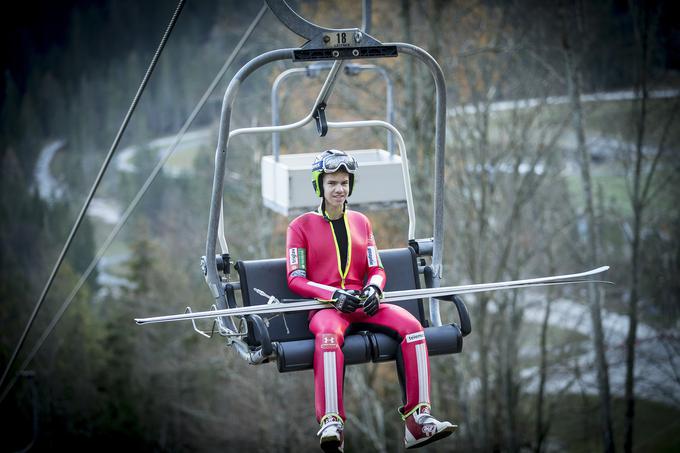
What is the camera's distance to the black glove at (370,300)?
5.42 meters

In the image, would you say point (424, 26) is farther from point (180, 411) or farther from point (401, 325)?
point (401, 325)

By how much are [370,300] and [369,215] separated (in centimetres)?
1451

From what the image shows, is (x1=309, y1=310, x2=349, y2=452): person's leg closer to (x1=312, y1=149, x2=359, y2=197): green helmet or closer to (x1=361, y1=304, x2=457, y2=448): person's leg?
(x1=361, y1=304, x2=457, y2=448): person's leg

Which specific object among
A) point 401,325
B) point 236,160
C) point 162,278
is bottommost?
point 401,325

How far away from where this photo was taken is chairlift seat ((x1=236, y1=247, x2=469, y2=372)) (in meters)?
5.45

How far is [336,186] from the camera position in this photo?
5672 millimetres

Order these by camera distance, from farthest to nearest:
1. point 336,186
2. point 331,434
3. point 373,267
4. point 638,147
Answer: point 638,147 → point 373,267 → point 336,186 → point 331,434

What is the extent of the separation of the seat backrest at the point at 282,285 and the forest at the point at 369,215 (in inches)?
355

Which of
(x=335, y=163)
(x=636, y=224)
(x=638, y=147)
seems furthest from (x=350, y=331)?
(x=636, y=224)

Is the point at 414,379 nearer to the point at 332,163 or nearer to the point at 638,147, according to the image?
the point at 332,163

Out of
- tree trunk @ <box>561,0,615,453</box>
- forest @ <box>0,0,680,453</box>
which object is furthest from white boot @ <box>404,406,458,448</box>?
tree trunk @ <box>561,0,615,453</box>

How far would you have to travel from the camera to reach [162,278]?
22109 mm

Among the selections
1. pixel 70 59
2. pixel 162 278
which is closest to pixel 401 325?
pixel 162 278

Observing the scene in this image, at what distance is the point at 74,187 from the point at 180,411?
557 cm
